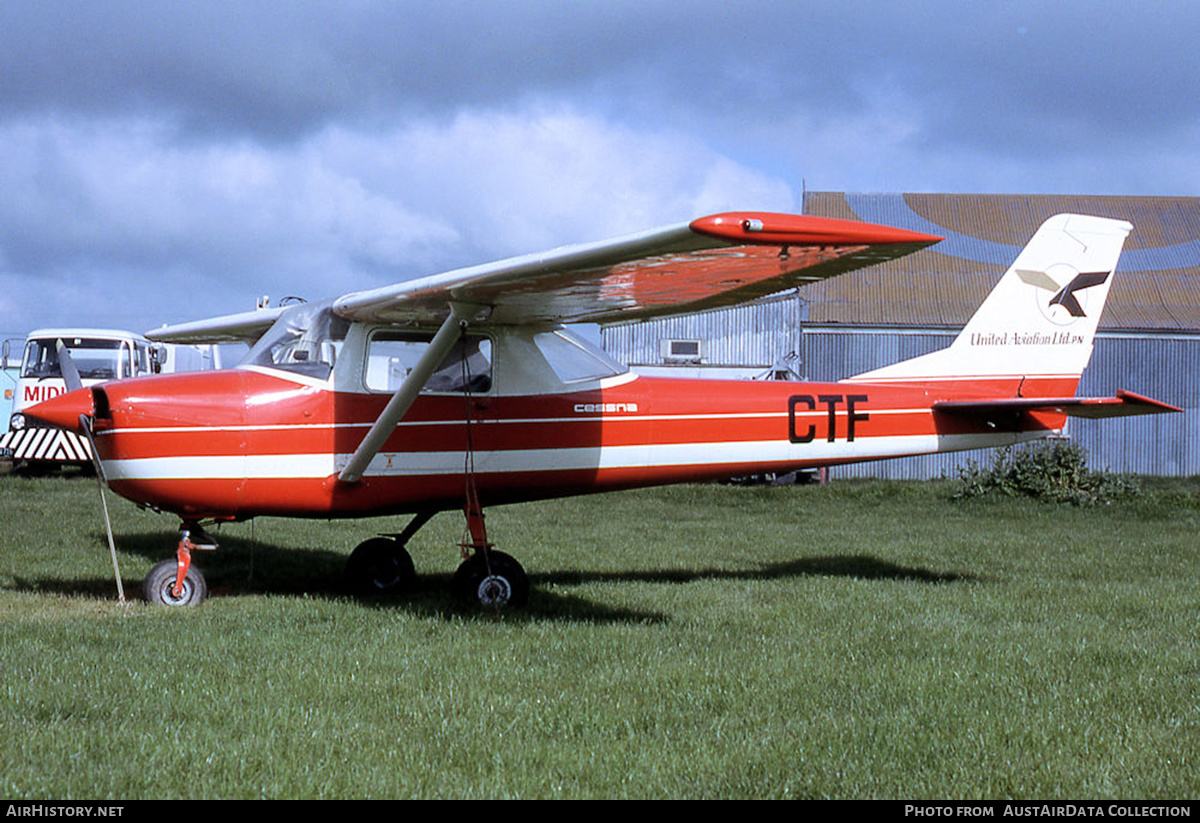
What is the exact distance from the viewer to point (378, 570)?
27.9 feet

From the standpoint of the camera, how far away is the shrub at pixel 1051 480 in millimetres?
16094

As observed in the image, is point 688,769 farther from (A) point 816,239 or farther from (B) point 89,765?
(A) point 816,239

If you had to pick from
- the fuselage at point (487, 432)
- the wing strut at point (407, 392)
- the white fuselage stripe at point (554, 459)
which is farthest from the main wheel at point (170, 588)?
the wing strut at point (407, 392)

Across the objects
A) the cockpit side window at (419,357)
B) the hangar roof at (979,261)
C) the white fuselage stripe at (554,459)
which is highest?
the hangar roof at (979,261)

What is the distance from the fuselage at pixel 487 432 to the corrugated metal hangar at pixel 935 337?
12394mm

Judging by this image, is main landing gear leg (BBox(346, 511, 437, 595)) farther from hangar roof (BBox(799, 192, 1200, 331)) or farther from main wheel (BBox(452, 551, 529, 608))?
hangar roof (BBox(799, 192, 1200, 331))

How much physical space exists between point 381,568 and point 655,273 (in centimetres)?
372

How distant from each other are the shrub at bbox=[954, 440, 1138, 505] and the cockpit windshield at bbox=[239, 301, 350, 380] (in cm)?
1212

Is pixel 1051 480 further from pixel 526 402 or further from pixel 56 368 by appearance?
pixel 56 368

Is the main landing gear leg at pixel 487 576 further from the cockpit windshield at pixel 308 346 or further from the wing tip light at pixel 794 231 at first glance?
the wing tip light at pixel 794 231

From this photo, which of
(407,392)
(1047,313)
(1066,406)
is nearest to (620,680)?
(407,392)

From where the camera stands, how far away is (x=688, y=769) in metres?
3.82
